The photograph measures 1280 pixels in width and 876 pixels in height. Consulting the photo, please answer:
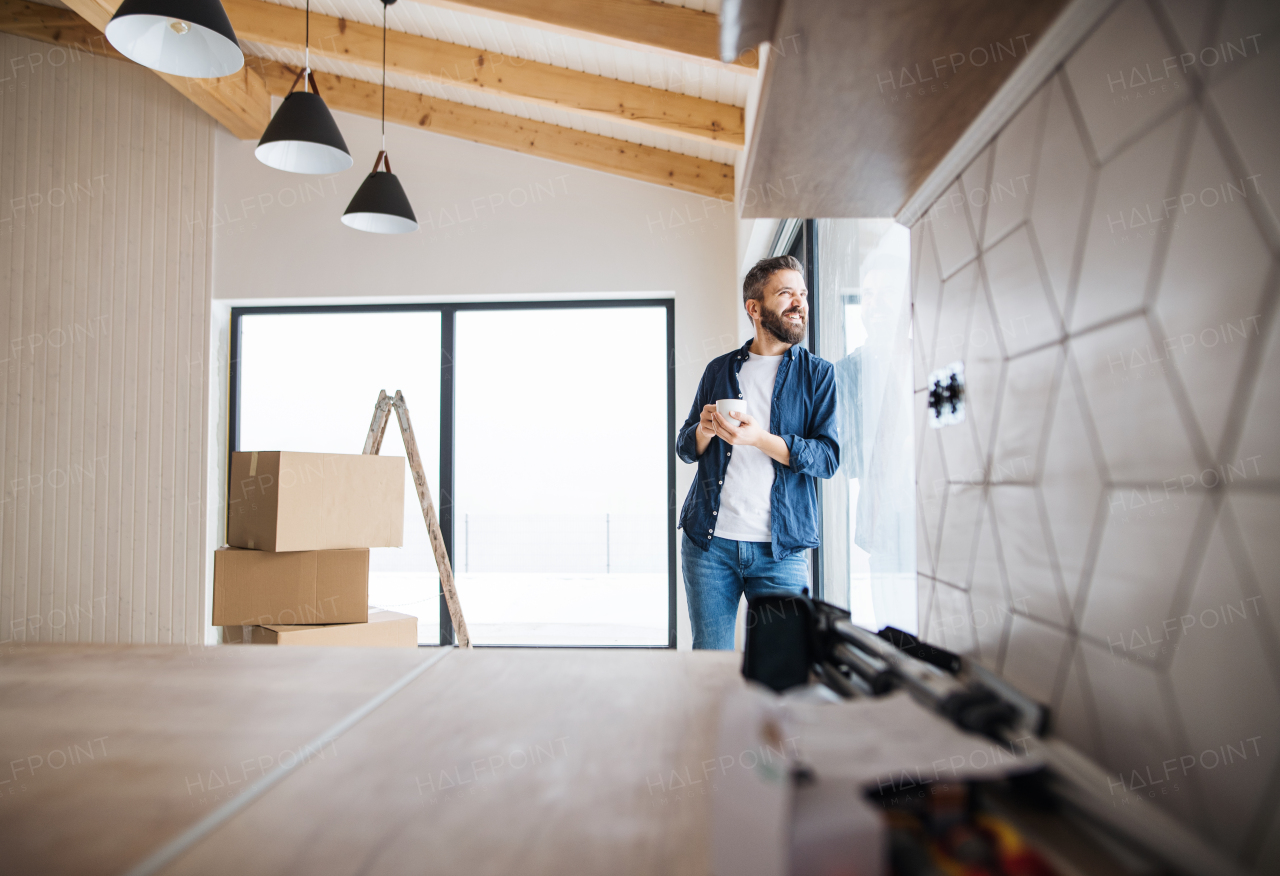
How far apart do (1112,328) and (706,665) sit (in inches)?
20.2

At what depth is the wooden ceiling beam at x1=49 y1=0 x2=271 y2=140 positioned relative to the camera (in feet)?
10.2

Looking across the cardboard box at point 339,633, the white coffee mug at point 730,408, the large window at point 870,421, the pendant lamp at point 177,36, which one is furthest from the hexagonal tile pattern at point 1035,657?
the pendant lamp at point 177,36

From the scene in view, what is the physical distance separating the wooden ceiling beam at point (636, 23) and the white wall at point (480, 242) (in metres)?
1.22

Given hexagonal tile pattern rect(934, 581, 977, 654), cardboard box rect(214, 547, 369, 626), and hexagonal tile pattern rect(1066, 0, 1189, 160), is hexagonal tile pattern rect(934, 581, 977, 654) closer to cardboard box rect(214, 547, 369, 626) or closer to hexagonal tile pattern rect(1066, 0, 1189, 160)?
hexagonal tile pattern rect(1066, 0, 1189, 160)

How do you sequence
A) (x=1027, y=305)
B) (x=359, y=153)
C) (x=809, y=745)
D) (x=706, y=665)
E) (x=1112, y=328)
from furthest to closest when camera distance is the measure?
(x=359, y=153)
(x=706, y=665)
(x=1027, y=305)
(x=1112, y=328)
(x=809, y=745)

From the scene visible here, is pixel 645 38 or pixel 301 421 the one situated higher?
pixel 645 38

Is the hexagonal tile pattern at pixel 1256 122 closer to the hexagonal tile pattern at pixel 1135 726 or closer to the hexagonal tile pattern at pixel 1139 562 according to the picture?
the hexagonal tile pattern at pixel 1139 562

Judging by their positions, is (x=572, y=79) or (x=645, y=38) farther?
(x=572, y=79)

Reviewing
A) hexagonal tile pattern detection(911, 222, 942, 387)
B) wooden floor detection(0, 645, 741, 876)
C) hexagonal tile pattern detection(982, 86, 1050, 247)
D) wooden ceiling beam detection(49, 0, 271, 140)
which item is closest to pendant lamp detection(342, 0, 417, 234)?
wooden ceiling beam detection(49, 0, 271, 140)

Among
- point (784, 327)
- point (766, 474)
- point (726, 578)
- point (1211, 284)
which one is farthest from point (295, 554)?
point (1211, 284)

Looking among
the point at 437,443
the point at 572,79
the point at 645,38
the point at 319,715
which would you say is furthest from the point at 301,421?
the point at 319,715

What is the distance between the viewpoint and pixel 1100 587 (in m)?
0.49

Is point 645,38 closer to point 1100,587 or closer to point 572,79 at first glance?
point 572,79

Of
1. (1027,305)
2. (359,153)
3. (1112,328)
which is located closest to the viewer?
(1112,328)
